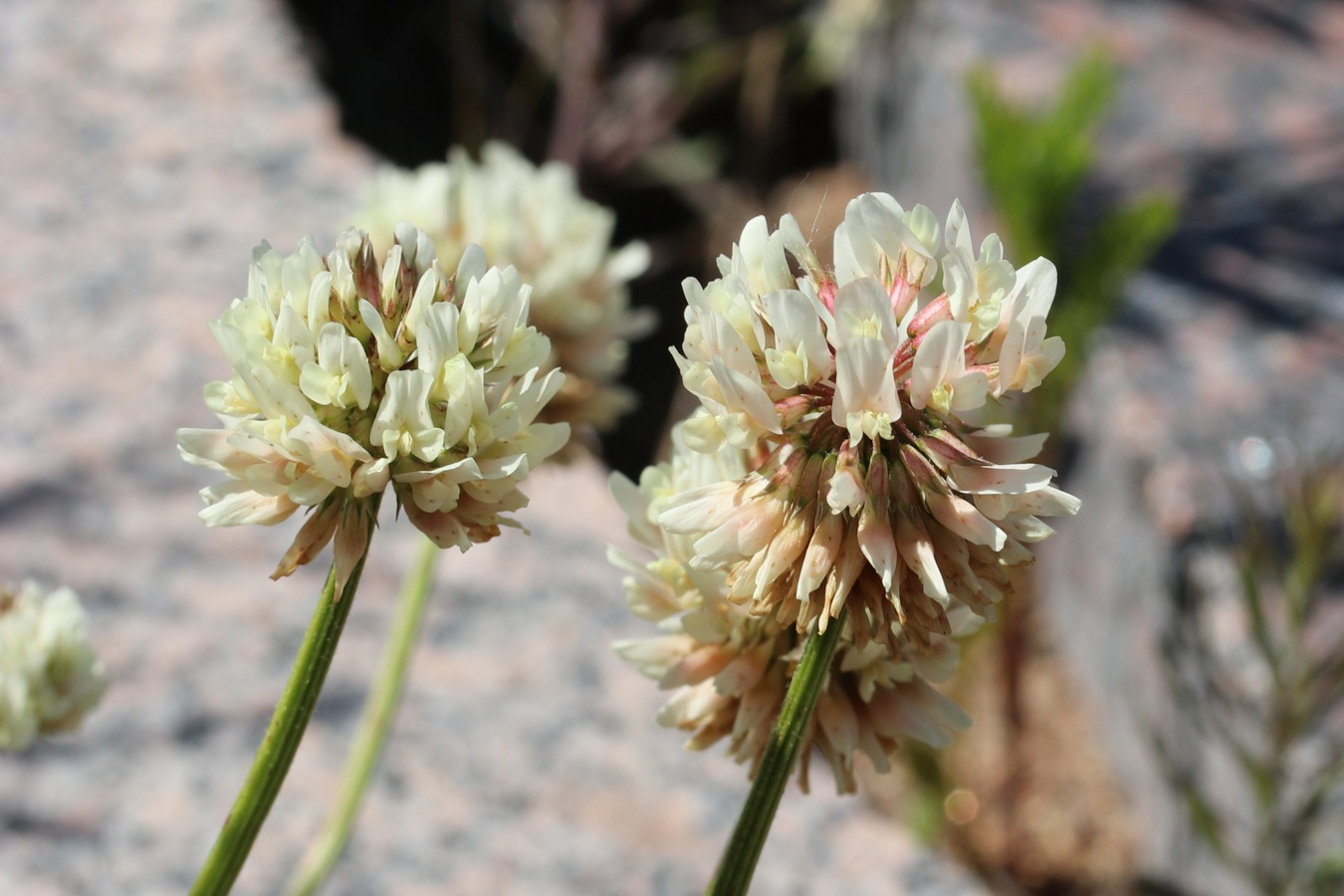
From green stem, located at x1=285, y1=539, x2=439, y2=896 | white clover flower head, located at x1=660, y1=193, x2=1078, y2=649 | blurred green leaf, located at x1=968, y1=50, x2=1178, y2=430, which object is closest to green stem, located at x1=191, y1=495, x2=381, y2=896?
white clover flower head, located at x1=660, y1=193, x2=1078, y2=649

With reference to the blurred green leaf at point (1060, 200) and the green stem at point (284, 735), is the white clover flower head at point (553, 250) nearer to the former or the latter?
the green stem at point (284, 735)

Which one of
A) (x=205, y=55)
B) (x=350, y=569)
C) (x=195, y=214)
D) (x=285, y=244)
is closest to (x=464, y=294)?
(x=350, y=569)

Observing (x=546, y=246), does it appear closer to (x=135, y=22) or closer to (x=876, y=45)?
(x=135, y=22)

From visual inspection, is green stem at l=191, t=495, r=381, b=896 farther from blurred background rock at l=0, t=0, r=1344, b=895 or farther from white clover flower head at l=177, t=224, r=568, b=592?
blurred background rock at l=0, t=0, r=1344, b=895

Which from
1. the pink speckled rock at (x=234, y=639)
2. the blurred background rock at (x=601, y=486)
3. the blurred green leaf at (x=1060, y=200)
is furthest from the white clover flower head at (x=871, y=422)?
the blurred green leaf at (x=1060, y=200)

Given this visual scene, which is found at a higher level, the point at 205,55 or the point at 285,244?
the point at 205,55

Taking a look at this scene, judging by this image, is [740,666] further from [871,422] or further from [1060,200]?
[1060,200]
